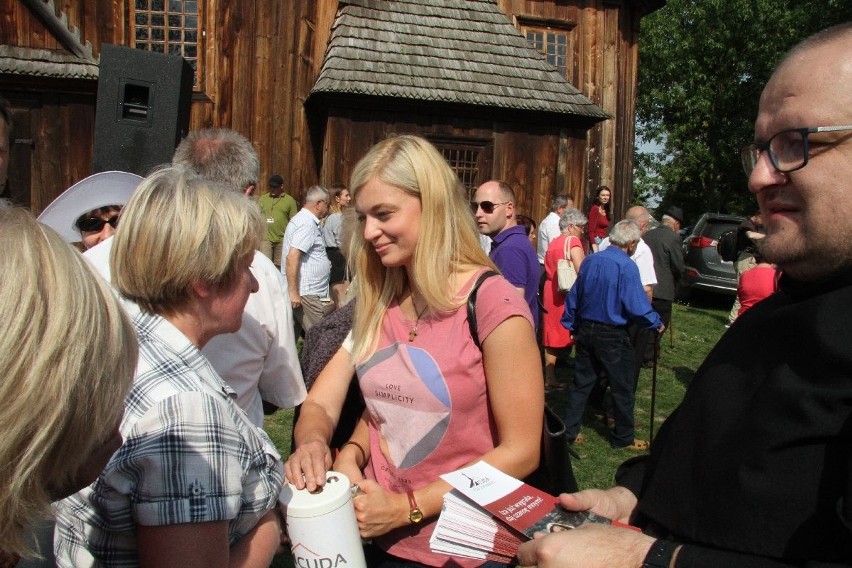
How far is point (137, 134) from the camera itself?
5.02 meters

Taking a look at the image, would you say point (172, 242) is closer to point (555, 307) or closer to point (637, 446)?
point (637, 446)

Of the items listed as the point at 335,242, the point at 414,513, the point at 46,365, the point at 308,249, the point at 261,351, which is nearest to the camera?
the point at 46,365

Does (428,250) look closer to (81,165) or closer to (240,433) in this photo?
(240,433)

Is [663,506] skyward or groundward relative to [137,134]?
groundward

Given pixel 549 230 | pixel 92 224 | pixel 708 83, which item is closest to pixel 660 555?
pixel 92 224

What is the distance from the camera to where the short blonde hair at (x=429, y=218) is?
215 cm

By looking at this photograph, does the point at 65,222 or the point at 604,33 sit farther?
the point at 604,33

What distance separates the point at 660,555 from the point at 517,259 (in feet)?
15.2

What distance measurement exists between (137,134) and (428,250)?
3.69 metres

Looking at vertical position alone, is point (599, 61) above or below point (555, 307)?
above

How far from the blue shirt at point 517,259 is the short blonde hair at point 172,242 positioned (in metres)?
4.23

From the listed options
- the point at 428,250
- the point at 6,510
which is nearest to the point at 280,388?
the point at 428,250

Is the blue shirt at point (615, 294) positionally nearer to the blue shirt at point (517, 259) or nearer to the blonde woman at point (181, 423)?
the blue shirt at point (517, 259)

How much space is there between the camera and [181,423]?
1429mm
